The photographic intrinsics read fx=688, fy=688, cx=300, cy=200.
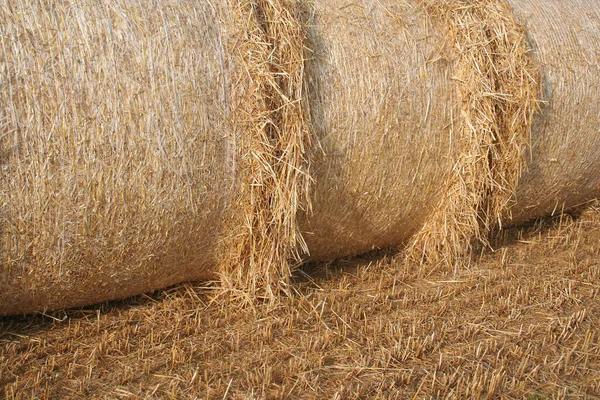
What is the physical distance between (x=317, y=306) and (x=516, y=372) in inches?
40.8

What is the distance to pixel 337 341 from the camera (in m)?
3.18

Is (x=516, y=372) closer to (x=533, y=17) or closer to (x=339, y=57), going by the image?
(x=339, y=57)

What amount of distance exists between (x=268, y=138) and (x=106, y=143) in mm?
758

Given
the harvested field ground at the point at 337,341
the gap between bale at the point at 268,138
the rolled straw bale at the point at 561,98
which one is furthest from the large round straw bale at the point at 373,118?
the rolled straw bale at the point at 561,98

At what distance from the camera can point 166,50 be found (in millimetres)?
2965

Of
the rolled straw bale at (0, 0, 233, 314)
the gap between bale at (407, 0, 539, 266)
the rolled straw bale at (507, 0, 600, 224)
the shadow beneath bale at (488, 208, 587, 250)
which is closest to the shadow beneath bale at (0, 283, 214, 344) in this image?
the rolled straw bale at (0, 0, 233, 314)

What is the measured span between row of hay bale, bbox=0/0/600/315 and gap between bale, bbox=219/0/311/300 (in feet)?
0.03

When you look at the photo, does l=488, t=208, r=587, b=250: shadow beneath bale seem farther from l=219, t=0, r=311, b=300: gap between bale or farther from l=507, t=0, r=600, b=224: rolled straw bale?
l=219, t=0, r=311, b=300: gap between bale

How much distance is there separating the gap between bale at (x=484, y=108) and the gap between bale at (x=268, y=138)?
3.31 ft

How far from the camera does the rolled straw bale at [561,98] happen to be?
4.17 metres

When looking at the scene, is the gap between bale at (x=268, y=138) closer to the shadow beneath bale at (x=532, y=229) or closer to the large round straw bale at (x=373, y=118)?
the large round straw bale at (x=373, y=118)

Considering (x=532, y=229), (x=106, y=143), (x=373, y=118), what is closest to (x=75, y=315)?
(x=106, y=143)

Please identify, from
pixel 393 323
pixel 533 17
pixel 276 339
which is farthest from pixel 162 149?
pixel 533 17

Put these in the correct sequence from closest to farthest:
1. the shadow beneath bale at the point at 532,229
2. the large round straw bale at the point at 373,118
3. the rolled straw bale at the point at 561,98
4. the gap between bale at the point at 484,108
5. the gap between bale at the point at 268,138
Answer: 1. the gap between bale at the point at 268,138
2. the large round straw bale at the point at 373,118
3. the gap between bale at the point at 484,108
4. the rolled straw bale at the point at 561,98
5. the shadow beneath bale at the point at 532,229
